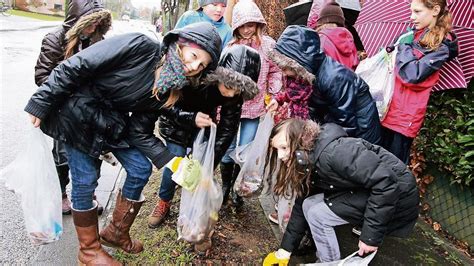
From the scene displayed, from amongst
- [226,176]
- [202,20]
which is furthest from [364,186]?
[202,20]

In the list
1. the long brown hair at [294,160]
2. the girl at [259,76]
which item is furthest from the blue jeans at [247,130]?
the long brown hair at [294,160]

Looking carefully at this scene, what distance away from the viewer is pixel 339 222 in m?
2.29

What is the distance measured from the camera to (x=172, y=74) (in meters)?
1.94

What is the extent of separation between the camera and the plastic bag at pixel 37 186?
210 cm

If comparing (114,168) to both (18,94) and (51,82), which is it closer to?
→ (51,82)

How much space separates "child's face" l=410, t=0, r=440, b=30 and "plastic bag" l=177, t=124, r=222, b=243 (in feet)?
5.47

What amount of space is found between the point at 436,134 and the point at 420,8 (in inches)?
46.4

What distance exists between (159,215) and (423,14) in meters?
2.43

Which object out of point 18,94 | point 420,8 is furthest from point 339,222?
point 18,94

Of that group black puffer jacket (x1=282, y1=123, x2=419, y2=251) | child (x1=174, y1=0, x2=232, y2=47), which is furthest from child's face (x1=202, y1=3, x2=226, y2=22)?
black puffer jacket (x1=282, y1=123, x2=419, y2=251)

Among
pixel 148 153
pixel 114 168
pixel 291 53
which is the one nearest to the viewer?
pixel 148 153

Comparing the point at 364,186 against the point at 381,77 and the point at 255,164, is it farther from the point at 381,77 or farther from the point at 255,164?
the point at 381,77

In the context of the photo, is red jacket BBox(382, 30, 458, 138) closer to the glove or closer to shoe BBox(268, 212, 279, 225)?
shoe BBox(268, 212, 279, 225)

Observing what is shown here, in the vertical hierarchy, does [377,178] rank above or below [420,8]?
below
